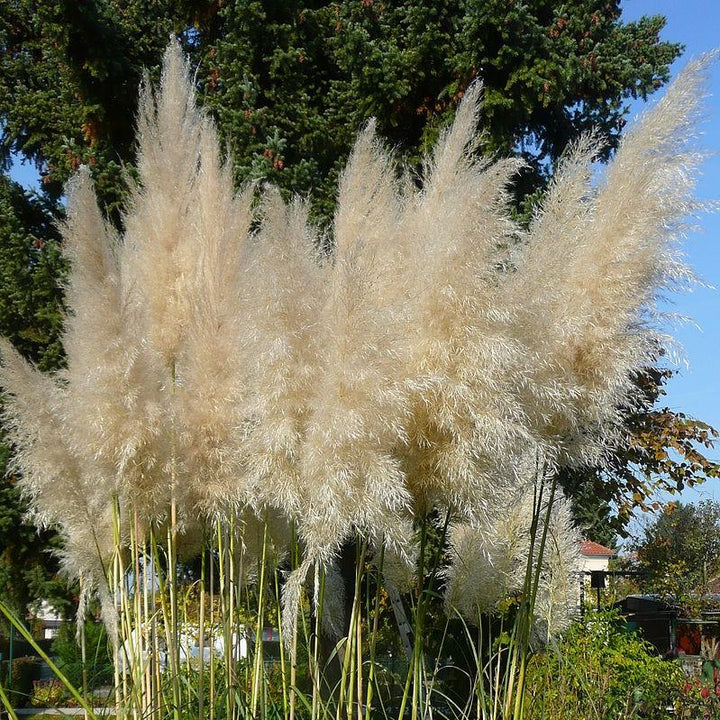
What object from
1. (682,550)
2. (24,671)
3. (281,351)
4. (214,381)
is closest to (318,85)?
(214,381)

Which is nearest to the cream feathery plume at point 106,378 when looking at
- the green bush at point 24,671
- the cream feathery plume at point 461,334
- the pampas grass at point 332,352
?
the pampas grass at point 332,352

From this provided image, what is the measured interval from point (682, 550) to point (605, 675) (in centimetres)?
1225

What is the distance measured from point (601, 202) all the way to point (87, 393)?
5.32 feet

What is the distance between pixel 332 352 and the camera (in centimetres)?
235

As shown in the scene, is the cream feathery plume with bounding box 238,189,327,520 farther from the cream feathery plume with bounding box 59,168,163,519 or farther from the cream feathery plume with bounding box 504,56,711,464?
the cream feathery plume with bounding box 504,56,711,464

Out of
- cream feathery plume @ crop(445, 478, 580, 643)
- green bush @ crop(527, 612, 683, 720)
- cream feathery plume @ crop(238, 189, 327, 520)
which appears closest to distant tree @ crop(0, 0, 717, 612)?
green bush @ crop(527, 612, 683, 720)

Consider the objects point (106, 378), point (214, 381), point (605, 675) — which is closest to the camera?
point (106, 378)

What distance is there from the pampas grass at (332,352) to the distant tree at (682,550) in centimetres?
947

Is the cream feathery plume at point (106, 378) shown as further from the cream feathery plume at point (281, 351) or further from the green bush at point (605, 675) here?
the green bush at point (605, 675)

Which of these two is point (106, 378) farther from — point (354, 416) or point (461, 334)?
point (461, 334)

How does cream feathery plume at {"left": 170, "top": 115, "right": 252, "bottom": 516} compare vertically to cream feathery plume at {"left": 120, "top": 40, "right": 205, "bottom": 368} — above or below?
below

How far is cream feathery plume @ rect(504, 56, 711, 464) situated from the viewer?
2.59 metres

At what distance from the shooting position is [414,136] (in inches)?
320

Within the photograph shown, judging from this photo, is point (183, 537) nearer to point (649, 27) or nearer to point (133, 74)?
point (133, 74)
